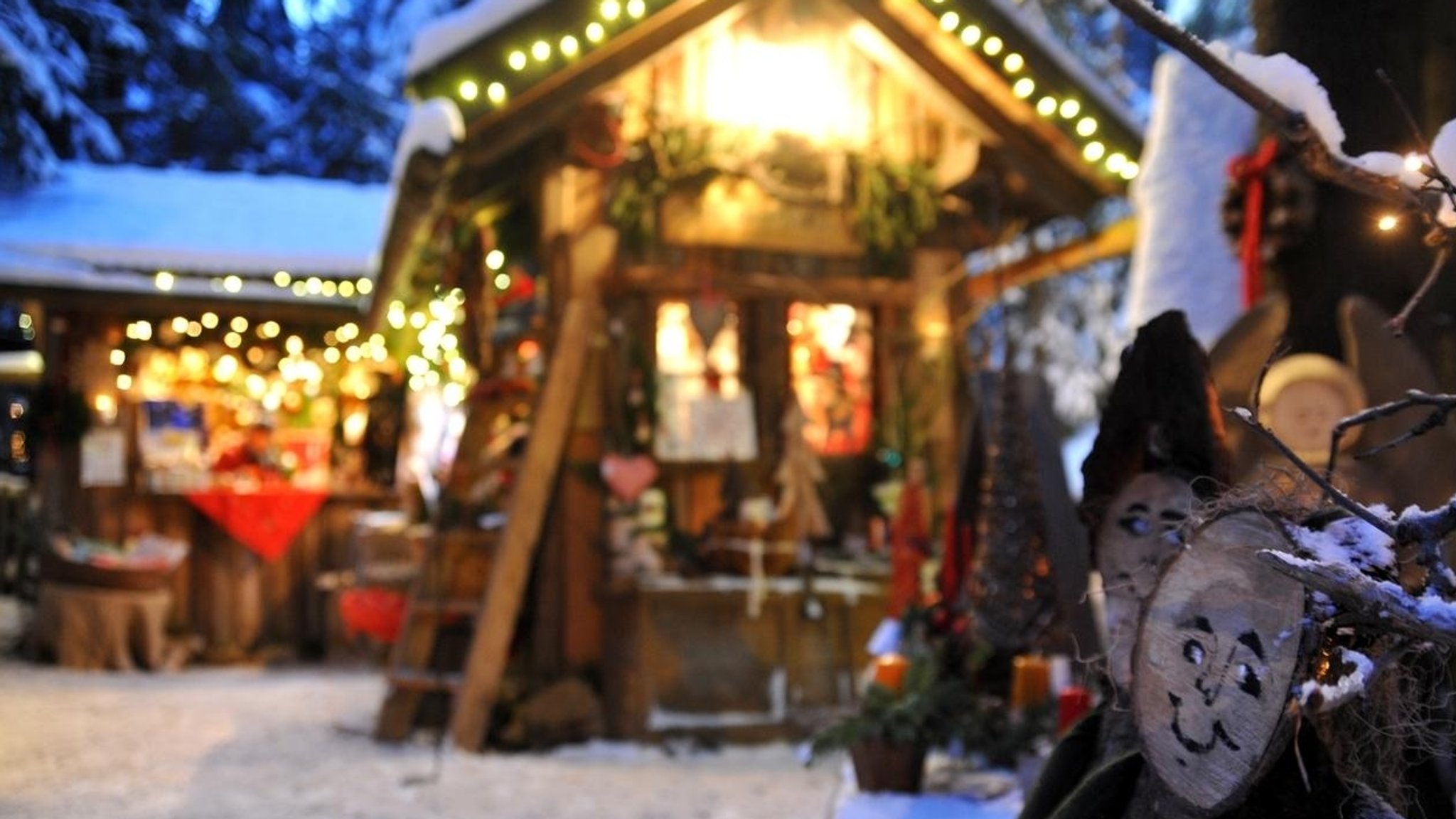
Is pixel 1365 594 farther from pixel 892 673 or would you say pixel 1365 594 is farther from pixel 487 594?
pixel 487 594

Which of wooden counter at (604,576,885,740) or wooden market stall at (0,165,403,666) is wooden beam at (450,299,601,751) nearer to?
wooden counter at (604,576,885,740)

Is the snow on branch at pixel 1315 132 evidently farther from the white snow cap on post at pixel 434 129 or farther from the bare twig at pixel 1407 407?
the white snow cap on post at pixel 434 129

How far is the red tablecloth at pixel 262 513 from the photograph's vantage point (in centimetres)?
1081

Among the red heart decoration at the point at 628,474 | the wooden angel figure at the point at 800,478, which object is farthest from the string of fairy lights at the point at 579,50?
the wooden angel figure at the point at 800,478

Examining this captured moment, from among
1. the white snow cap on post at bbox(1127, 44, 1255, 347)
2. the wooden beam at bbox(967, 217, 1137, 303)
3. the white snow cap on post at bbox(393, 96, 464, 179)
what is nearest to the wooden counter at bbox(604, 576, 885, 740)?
the wooden beam at bbox(967, 217, 1137, 303)

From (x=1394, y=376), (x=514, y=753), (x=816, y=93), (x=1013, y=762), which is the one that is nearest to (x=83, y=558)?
(x=514, y=753)

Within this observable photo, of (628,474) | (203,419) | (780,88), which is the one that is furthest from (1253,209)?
(203,419)

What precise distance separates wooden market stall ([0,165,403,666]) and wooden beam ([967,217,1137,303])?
17.2 feet

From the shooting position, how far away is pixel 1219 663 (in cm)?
179

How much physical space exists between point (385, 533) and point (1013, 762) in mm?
7048

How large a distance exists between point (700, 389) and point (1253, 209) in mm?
4682

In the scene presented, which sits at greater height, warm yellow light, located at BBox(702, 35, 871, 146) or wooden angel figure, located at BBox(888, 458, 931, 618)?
warm yellow light, located at BBox(702, 35, 871, 146)

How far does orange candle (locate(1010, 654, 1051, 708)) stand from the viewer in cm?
425

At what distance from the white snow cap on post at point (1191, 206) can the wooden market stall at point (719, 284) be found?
2585 millimetres
